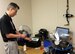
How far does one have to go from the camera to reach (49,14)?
381 cm

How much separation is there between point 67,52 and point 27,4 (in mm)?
1782

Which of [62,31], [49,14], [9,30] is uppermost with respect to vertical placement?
[49,14]

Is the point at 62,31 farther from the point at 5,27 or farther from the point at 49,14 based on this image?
the point at 5,27

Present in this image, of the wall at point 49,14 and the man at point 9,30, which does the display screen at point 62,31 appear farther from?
the man at point 9,30

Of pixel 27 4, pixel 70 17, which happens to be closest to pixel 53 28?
pixel 70 17

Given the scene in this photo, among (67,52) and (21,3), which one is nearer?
(67,52)

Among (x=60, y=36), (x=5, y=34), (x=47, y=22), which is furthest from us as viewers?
(x=47, y=22)

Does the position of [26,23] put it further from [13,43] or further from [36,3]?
[13,43]

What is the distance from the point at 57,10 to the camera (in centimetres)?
364

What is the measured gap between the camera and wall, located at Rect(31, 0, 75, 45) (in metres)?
3.53

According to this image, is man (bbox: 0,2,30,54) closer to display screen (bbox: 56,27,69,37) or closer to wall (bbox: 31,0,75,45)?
display screen (bbox: 56,27,69,37)

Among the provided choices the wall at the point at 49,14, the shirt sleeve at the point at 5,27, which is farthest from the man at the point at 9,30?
the wall at the point at 49,14

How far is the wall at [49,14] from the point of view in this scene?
353cm

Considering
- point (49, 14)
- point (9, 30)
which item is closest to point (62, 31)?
point (49, 14)
